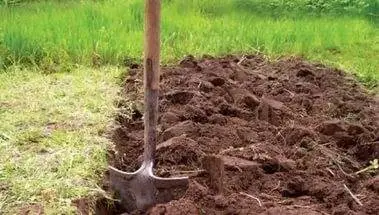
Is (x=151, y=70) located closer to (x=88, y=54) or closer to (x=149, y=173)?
(x=149, y=173)

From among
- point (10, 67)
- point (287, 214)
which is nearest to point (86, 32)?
point (10, 67)

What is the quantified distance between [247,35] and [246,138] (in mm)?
3095

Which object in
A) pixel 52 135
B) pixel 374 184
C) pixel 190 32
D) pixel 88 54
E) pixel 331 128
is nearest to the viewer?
pixel 374 184

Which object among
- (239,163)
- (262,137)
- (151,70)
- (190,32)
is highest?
(151,70)

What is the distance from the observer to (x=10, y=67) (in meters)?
5.56

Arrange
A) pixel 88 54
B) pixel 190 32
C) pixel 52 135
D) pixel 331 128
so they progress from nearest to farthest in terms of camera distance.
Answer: pixel 52 135, pixel 331 128, pixel 88 54, pixel 190 32

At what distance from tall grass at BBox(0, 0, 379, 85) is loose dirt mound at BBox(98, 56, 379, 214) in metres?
0.61

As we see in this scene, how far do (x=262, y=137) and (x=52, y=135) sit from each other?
1105 mm

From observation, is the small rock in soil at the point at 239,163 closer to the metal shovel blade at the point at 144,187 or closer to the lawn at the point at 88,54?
the metal shovel blade at the point at 144,187

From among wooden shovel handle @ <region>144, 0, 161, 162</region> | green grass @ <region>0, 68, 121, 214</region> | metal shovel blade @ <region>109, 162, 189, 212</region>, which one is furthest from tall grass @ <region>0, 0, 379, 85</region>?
metal shovel blade @ <region>109, 162, 189, 212</region>

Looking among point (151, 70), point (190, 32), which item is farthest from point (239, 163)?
point (190, 32)

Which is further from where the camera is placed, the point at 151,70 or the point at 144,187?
the point at 151,70

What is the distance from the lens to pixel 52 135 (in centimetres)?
379

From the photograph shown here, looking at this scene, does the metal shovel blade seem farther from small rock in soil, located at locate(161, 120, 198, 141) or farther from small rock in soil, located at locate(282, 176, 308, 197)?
small rock in soil, located at locate(161, 120, 198, 141)
